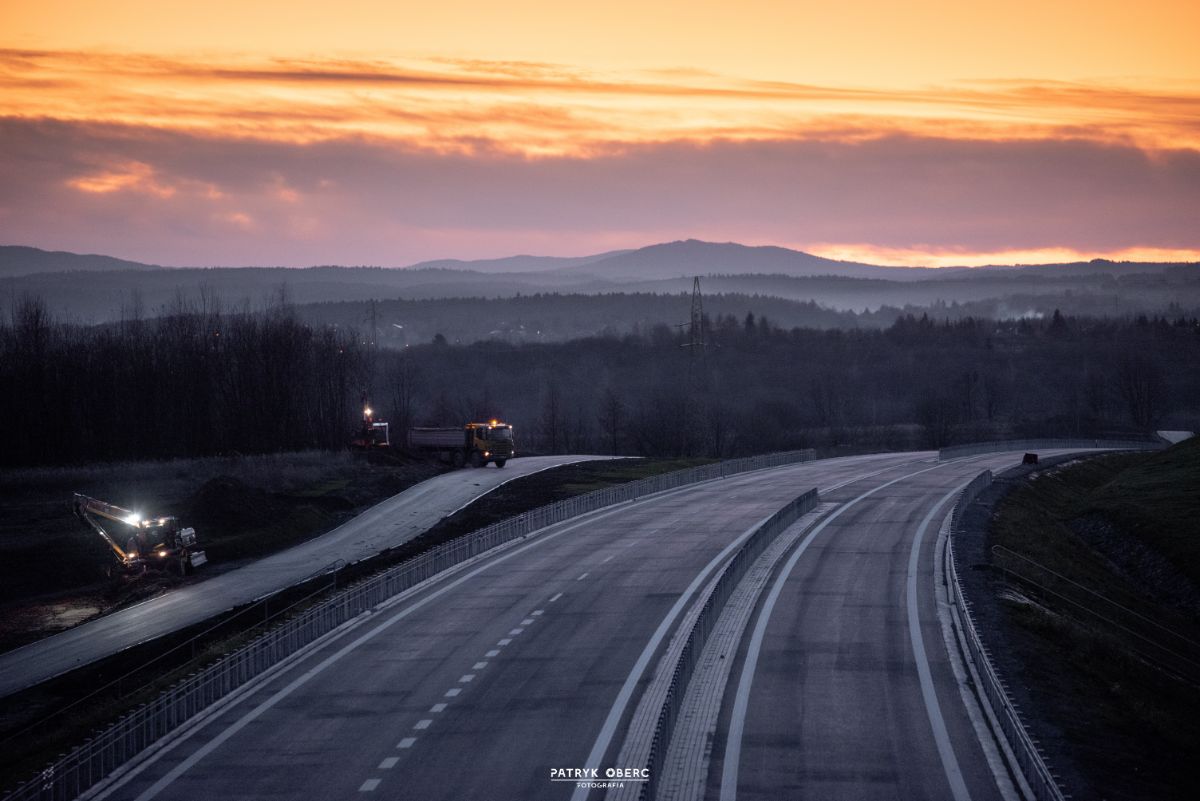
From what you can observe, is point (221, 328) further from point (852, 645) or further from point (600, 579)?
point (852, 645)

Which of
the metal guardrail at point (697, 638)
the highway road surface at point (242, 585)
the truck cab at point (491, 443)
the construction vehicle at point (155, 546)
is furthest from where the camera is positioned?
the truck cab at point (491, 443)

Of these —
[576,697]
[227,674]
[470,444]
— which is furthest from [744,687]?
[470,444]

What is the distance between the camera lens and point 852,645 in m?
31.8

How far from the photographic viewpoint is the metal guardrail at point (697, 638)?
20.8m

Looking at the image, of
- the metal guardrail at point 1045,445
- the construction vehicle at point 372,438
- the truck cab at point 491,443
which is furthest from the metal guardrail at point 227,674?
the metal guardrail at point 1045,445

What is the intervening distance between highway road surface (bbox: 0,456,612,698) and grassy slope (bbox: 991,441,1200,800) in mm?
28861

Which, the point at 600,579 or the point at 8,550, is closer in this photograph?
the point at 600,579

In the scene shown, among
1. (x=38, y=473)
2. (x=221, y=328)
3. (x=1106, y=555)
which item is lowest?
(x=1106, y=555)

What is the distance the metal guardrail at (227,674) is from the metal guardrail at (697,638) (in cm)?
1036

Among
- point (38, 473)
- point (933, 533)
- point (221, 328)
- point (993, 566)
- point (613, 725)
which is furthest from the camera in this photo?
point (221, 328)

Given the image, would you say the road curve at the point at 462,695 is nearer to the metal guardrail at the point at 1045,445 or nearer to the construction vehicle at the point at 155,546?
the construction vehicle at the point at 155,546

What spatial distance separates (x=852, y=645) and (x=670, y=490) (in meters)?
44.6

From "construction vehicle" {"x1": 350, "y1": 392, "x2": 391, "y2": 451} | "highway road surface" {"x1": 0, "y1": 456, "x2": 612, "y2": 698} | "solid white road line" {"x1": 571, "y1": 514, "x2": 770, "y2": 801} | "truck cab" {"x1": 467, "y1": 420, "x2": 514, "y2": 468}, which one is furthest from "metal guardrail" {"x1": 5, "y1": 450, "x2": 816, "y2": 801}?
"construction vehicle" {"x1": 350, "y1": 392, "x2": 391, "y2": 451}

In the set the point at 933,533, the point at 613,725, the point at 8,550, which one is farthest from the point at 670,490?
the point at 613,725
